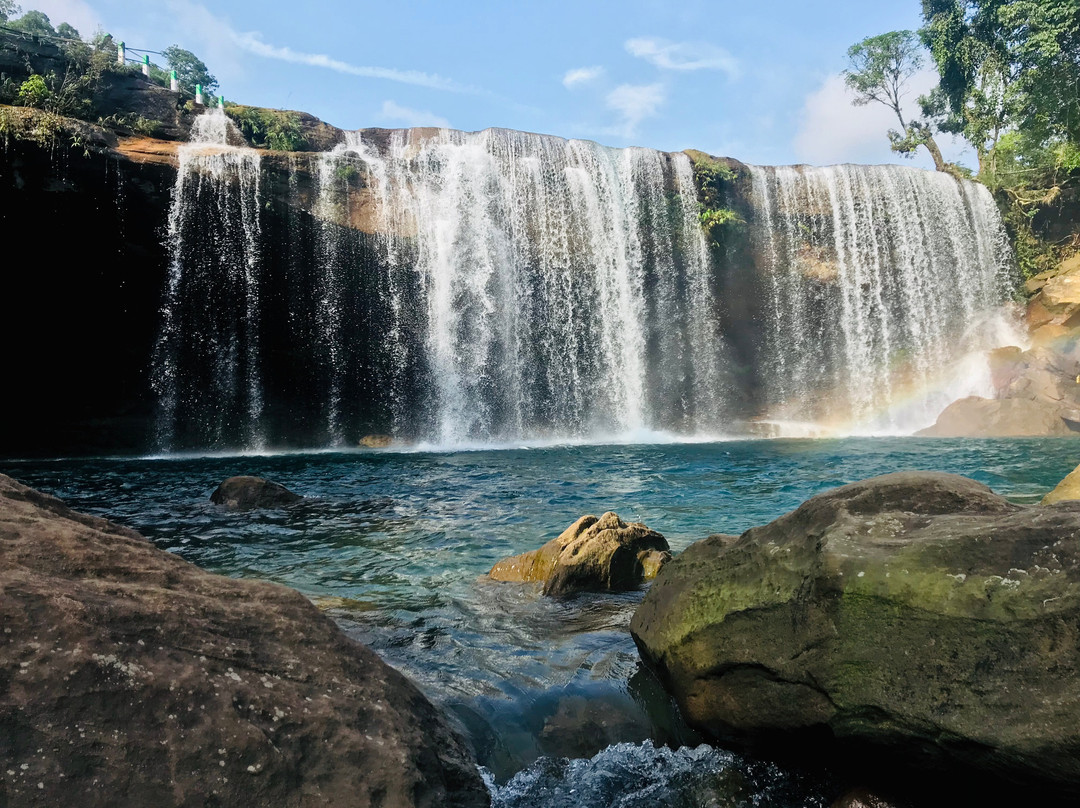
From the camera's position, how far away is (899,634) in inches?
96.6

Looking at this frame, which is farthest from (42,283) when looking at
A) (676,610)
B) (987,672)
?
(987,672)

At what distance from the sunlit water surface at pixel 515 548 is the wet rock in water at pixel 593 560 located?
193 mm

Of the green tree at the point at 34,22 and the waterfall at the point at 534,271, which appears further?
the green tree at the point at 34,22

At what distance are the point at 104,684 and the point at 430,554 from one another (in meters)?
5.13

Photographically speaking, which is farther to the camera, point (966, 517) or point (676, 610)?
point (676, 610)

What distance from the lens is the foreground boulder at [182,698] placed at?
1.65 metres

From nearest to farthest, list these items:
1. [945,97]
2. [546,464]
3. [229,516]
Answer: [229,516] → [546,464] → [945,97]

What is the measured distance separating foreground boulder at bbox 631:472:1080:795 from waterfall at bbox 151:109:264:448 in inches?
777

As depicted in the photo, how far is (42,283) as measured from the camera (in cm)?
1825

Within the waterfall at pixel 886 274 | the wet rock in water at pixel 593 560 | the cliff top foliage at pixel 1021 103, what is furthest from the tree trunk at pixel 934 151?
the wet rock in water at pixel 593 560

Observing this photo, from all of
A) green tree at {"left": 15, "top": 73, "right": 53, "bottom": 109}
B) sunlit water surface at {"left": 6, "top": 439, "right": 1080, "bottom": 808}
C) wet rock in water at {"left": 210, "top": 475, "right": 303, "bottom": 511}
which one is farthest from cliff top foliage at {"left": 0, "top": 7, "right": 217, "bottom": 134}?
wet rock in water at {"left": 210, "top": 475, "right": 303, "bottom": 511}

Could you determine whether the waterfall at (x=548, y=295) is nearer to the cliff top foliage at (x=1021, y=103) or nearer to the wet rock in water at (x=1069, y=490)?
the cliff top foliage at (x=1021, y=103)

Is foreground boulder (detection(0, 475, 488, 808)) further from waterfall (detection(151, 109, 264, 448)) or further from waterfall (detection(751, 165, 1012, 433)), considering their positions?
waterfall (detection(751, 165, 1012, 433))

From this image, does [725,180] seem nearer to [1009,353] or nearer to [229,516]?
[1009,353]
